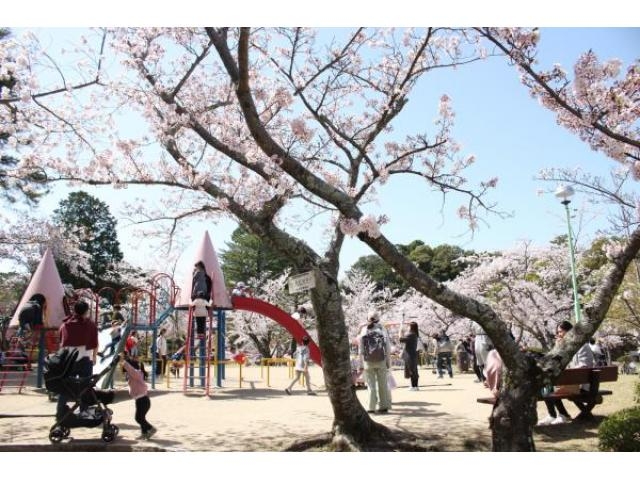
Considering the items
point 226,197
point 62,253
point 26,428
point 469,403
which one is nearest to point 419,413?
point 469,403

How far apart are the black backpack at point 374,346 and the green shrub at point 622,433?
2.87 m

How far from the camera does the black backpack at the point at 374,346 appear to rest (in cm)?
668

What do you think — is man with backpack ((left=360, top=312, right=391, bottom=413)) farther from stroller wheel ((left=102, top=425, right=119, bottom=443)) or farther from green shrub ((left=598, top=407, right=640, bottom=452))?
stroller wheel ((left=102, top=425, right=119, bottom=443))

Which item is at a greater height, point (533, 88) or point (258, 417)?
point (533, 88)

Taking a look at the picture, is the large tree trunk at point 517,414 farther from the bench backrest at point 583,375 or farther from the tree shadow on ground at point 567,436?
the bench backrest at point 583,375

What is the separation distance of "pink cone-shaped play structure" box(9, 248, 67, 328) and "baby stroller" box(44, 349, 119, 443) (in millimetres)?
5839

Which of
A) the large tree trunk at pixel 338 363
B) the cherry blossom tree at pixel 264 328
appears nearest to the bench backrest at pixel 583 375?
the large tree trunk at pixel 338 363

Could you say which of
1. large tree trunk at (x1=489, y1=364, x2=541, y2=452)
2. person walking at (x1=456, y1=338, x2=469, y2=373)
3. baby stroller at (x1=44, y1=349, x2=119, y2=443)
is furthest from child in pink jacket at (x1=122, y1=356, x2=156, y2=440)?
person walking at (x1=456, y1=338, x2=469, y2=373)

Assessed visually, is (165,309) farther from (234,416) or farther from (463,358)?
(463,358)

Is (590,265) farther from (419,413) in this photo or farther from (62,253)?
(62,253)

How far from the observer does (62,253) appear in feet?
56.6

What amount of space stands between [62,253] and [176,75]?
12742 mm

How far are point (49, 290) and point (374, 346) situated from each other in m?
7.06

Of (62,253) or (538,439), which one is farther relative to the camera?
(62,253)
